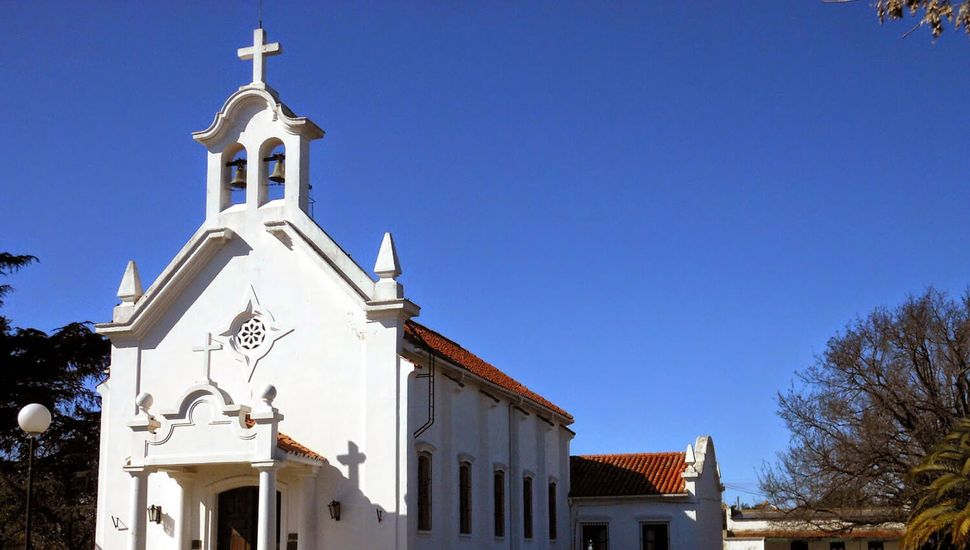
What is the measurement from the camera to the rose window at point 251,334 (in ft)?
79.4

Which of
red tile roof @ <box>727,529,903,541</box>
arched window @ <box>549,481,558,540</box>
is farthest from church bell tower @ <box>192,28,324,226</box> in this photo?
red tile roof @ <box>727,529,903,541</box>

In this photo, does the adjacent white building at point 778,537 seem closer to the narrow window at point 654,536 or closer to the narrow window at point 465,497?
the narrow window at point 654,536

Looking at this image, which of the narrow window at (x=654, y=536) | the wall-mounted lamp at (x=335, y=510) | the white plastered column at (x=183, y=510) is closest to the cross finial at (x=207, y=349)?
the white plastered column at (x=183, y=510)

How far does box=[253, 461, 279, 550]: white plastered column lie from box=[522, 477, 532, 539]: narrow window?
39.3ft

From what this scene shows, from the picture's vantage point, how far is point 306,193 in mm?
24516

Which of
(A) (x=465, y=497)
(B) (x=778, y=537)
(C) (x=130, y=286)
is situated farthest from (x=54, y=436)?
(B) (x=778, y=537)

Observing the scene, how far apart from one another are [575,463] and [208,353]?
1902 centimetres

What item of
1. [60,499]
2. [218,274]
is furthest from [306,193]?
[60,499]

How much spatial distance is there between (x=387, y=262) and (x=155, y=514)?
280 inches

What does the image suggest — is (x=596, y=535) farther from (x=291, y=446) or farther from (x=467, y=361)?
(x=291, y=446)

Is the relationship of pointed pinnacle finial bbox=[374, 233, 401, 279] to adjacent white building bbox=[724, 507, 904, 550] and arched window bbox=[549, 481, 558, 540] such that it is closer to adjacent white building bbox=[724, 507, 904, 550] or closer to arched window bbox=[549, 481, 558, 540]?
arched window bbox=[549, 481, 558, 540]

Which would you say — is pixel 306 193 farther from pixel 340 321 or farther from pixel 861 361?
pixel 861 361

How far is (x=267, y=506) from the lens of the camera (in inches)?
823

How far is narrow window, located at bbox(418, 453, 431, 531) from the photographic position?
24172 mm
